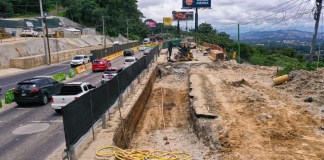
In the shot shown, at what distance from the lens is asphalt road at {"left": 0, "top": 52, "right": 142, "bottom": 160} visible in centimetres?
1262

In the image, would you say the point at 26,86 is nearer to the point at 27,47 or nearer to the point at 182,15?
the point at 27,47

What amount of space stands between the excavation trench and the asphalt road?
2.93m

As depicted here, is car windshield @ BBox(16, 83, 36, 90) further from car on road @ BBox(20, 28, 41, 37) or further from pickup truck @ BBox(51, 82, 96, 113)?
car on road @ BBox(20, 28, 41, 37)

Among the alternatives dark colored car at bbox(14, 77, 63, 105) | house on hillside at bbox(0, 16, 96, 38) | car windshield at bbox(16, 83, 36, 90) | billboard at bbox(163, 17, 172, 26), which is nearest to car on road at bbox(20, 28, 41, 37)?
house on hillside at bbox(0, 16, 96, 38)

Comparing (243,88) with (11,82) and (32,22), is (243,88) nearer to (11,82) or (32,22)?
(11,82)

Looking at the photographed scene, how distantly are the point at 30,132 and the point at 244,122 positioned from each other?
10164 mm

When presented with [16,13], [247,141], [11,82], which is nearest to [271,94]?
[247,141]

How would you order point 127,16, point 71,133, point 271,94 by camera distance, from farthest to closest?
point 127,16 → point 271,94 → point 71,133

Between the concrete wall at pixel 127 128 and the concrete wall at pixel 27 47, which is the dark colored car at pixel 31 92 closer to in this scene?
the concrete wall at pixel 127 128

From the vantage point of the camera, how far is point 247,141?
1327 centimetres

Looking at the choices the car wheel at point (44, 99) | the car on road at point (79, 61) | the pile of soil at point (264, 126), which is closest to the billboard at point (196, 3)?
the car on road at point (79, 61)

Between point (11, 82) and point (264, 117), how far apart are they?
26521 mm

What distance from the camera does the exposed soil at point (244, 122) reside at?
12.8 metres

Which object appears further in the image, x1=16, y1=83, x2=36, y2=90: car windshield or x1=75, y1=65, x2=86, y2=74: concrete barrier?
x1=75, y1=65, x2=86, y2=74: concrete barrier
